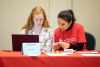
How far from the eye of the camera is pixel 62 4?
3592mm

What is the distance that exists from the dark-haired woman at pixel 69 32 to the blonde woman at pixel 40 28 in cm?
17

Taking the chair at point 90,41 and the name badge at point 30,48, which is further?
the chair at point 90,41

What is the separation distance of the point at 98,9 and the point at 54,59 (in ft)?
9.63

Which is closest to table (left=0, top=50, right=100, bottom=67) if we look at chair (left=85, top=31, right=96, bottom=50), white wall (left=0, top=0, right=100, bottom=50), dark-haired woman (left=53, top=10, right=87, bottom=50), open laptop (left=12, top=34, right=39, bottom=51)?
A: open laptop (left=12, top=34, right=39, bottom=51)

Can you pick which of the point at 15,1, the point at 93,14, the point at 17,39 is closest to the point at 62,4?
the point at 93,14

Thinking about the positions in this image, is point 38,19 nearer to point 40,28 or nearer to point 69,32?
point 40,28

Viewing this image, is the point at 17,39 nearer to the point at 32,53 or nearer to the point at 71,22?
the point at 32,53

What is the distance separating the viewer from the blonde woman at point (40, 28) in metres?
1.96

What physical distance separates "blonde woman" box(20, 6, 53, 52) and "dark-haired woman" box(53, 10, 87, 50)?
0.17 metres

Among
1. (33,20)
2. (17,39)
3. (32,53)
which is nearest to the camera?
(32,53)

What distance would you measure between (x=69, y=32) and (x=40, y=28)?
18.1 inches

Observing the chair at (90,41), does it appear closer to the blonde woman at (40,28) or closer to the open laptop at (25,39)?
the blonde woman at (40,28)

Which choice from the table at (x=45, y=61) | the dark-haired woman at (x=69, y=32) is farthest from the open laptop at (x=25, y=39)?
the dark-haired woman at (x=69, y=32)

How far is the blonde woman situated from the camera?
1965 millimetres
